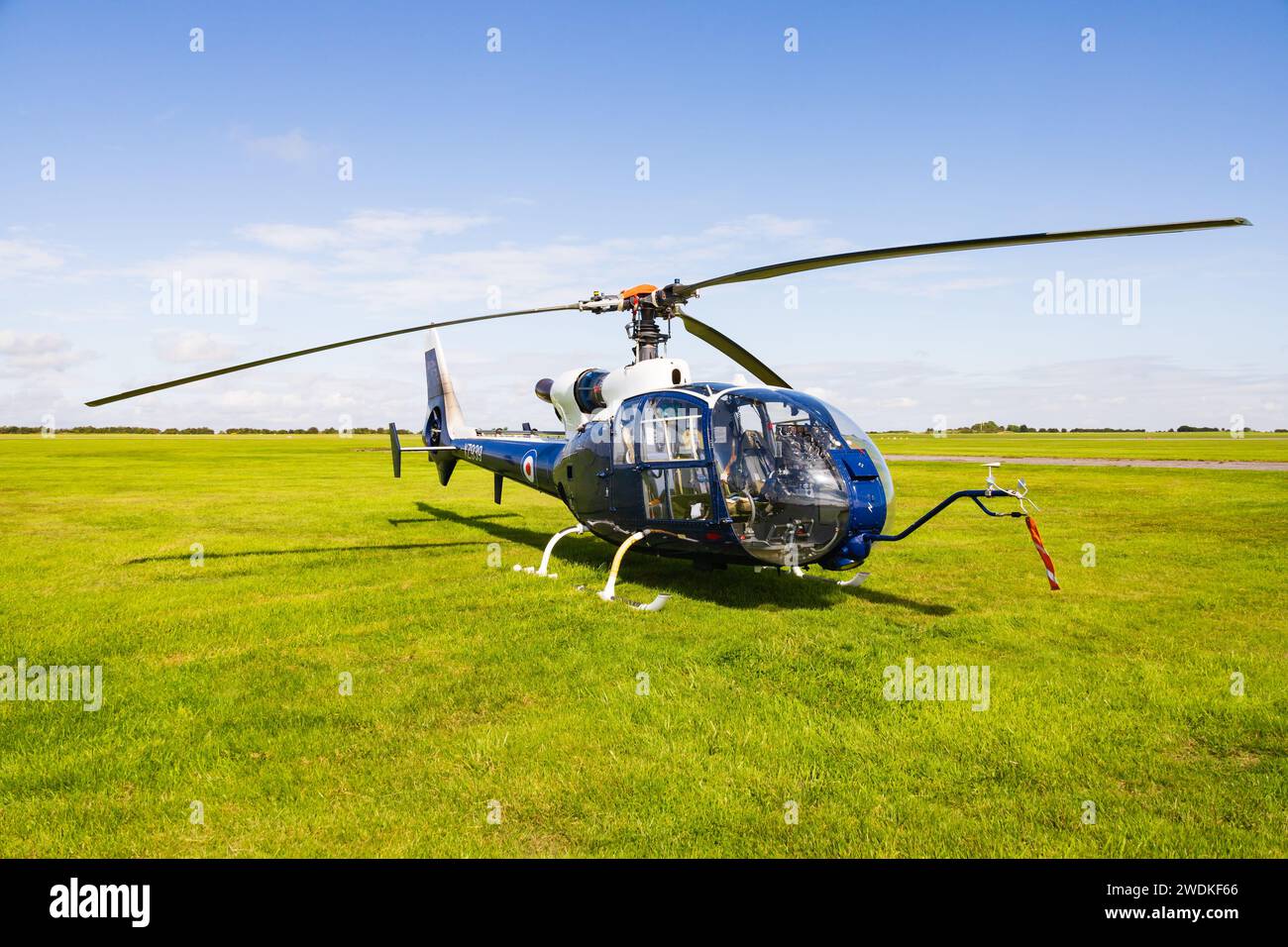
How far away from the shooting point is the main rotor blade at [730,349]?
432 inches

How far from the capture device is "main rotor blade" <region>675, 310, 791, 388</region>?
36.0 feet

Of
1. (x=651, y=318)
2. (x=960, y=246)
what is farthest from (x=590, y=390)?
(x=960, y=246)

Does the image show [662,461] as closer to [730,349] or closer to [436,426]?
[730,349]

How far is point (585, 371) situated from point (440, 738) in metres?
7.75

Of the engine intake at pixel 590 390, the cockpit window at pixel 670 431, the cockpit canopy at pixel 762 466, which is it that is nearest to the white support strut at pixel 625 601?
the cockpit canopy at pixel 762 466

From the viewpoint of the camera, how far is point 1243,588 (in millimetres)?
10758

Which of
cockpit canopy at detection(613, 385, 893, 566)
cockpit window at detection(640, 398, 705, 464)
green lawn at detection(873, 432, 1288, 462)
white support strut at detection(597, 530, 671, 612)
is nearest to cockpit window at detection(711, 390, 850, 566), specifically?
cockpit canopy at detection(613, 385, 893, 566)

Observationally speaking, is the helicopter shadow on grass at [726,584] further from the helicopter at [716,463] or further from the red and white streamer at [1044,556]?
the red and white streamer at [1044,556]

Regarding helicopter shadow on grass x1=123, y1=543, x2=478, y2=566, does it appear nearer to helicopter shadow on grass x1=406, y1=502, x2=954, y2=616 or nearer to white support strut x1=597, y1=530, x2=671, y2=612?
helicopter shadow on grass x1=406, y1=502, x2=954, y2=616

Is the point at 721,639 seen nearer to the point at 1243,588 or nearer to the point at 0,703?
the point at 0,703

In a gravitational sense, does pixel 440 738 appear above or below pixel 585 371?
below

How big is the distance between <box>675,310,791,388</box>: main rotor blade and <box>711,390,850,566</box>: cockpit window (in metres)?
1.32
